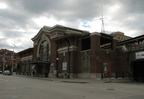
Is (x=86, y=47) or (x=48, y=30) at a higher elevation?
(x=48, y=30)

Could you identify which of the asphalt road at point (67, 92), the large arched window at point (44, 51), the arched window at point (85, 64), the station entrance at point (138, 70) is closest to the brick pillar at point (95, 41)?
the arched window at point (85, 64)

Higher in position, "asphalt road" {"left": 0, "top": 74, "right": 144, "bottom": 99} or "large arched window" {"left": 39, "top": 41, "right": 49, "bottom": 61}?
"large arched window" {"left": 39, "top": 41, "right": 49, "bottom": 61}

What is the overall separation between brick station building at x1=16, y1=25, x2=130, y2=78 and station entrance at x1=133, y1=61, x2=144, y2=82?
5.04ft

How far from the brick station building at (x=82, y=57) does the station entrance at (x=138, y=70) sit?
1.54m

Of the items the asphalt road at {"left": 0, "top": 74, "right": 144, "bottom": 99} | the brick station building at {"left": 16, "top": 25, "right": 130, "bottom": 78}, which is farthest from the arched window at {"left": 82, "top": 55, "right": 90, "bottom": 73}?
the asphalt road at {"left": 0, "top": 74, "right": 144, "bottom": 99}

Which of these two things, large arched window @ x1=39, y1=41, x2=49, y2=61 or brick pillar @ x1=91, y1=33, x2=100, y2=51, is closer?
brick pillar @ x1=91, y1=33, x2=100, y2=51

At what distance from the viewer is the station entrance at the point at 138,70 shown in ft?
105

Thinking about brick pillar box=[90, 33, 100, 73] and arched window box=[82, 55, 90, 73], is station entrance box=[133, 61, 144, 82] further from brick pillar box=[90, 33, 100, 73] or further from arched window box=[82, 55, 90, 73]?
arched window box=[82, 55, 90, 73]

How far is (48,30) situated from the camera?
43719 millimetres

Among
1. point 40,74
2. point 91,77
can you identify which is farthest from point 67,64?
point 40,74

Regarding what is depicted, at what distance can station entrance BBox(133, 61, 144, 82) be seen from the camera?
32.2 metres

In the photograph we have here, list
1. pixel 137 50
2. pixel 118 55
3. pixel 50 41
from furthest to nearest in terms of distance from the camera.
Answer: pixel 50 41, pixel 118 55, pixel 137 50

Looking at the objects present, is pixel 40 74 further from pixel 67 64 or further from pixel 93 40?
pixel 93 40

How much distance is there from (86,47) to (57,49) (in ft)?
23.9
